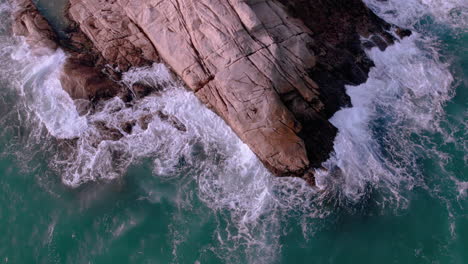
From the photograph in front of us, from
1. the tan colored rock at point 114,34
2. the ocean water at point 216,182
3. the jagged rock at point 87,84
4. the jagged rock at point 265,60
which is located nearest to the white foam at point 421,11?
the jagged rock at point 265,60

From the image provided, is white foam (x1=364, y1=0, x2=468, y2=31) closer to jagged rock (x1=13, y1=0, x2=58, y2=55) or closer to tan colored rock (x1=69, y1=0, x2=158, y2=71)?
tan colored rock (x1=69, y1=0, x2=158, y2=71)

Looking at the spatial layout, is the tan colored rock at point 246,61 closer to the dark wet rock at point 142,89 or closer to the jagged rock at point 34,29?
the dark wet rock at point 142,89

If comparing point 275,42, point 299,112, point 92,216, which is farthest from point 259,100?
point 92,216

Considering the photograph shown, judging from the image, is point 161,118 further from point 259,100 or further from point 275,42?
point 275,42

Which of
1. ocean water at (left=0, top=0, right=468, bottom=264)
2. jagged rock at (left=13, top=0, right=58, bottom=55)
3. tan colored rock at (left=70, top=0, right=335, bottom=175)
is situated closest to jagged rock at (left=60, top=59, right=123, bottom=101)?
ocean water at (left=0, top=0, right=468, bottom=264)

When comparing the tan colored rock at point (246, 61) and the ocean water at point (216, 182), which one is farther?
the tan colored rock at point (246, 61)

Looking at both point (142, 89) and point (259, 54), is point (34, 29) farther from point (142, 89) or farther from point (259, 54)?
point (259, 54)
